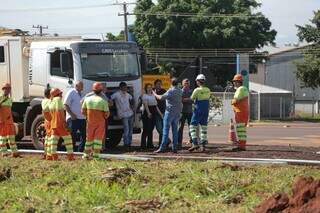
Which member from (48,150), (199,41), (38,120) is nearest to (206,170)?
(48,150)

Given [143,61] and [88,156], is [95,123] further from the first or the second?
[143,61]

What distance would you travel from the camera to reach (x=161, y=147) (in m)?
15.4

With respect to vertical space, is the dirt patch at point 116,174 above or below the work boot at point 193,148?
above

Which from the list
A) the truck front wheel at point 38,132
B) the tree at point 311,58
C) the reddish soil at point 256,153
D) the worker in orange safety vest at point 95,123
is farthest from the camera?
the tree at point 311,58

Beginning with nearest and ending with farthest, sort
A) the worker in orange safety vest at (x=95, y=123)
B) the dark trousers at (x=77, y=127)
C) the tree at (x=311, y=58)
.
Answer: the worker in orange safety vest at (x=95, y=123)
the dark trousers at (x=77, y=127)
the tree at (x=311, y=58)

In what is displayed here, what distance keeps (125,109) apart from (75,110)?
1.70 metres

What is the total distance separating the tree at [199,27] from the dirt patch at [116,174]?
4408cm

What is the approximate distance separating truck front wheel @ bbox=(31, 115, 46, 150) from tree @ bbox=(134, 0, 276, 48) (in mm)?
37693

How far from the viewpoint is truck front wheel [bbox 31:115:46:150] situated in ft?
54.0

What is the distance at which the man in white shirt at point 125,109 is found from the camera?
16.0 m

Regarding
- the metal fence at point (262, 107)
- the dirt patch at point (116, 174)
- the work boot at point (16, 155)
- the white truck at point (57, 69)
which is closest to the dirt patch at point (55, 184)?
the dirt patch at point (116, 174)

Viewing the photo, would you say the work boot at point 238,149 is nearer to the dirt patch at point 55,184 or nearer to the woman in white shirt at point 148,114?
the woman in white shirt at point 148,114

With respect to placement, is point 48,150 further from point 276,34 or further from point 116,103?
point 276,34

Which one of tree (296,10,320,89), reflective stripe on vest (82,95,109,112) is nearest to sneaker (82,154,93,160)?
reflective stripe on vest (82,95,109,112)
